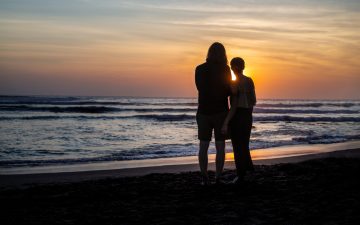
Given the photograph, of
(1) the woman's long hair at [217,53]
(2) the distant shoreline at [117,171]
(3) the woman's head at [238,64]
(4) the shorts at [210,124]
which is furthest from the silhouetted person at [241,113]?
(2) the distant shoreline at [117,171]

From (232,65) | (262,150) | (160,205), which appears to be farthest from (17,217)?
(262,150)

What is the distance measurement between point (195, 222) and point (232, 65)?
7.87 ft

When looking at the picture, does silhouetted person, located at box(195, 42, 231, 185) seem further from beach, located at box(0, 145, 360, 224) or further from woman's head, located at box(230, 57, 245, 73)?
beach, located at box(0, 145, 360, 224)

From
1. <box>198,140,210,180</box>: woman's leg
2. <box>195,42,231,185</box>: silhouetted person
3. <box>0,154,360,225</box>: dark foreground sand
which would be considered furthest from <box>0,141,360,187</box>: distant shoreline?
<box>195,42,231,185</box>: silhouetted person

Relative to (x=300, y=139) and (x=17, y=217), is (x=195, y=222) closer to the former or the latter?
(x=17, y=217)

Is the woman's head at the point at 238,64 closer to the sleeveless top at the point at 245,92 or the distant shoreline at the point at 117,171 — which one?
the sleeveless top at the point at 245,92

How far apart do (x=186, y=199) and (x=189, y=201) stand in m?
0.12

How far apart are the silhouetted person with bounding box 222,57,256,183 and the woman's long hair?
30 centimetres

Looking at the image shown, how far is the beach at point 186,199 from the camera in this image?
379cm

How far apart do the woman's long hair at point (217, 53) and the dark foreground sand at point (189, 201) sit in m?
1.54

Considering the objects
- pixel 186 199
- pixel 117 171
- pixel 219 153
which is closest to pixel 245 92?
pixel 219 153

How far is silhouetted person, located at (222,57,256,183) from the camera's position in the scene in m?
5.30

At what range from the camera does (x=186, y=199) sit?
462 centimetres

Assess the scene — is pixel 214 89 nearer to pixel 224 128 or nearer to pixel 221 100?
pixel 221 100
